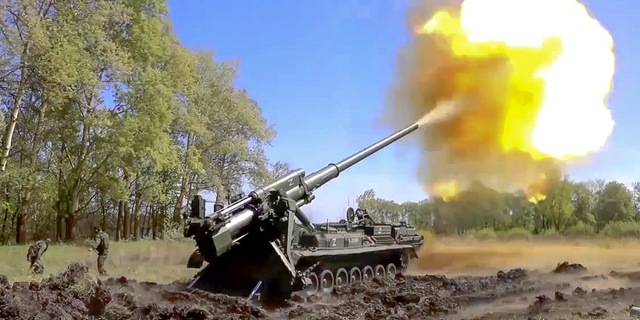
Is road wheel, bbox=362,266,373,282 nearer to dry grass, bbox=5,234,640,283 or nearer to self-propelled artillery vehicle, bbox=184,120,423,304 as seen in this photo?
self-propelled artillery vehicle, bbox=184,120,423,304

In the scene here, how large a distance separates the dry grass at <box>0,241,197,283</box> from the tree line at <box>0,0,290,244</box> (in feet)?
8.10

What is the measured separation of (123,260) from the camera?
24.7 m

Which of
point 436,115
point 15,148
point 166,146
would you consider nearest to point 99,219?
point 15,148

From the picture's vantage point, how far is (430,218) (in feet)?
123

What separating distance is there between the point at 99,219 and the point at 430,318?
145 feet

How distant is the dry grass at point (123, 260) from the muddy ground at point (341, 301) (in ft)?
22.1

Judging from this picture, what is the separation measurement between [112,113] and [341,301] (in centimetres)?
1745

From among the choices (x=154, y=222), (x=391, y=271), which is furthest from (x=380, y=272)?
(x=154, y=222)

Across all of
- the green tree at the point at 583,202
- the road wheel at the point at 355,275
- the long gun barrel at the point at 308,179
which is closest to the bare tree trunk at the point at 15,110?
the long gun barrel at the point at 308,179

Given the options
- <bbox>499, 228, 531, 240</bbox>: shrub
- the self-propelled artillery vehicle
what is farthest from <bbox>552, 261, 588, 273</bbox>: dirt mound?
<bbox>499, 228, 531, 240</bbox>: shrub

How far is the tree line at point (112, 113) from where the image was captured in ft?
76.8

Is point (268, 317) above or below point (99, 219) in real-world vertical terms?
below

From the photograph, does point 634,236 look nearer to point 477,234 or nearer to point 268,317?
point 477,234

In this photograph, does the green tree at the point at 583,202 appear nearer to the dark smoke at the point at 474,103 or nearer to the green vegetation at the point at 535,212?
the green vegetation at the point at 535,212
